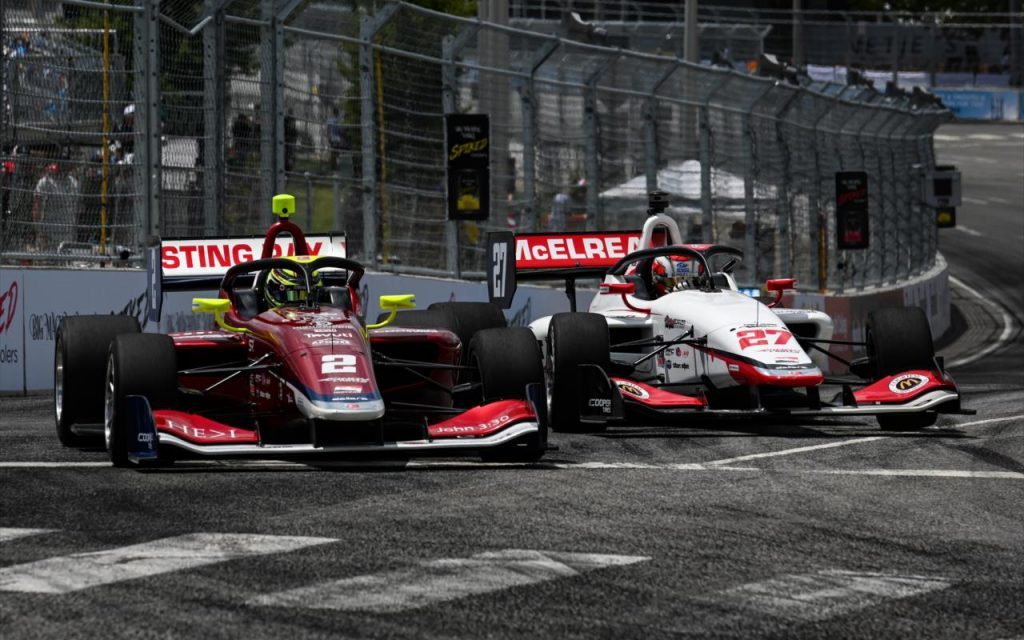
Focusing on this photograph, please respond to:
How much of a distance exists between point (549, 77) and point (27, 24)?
6.81 m

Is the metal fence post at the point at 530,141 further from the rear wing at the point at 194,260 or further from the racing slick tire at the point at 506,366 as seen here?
the racing slick tire at the point at 506,366

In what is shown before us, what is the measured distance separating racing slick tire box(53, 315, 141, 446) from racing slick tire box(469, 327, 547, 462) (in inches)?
71.7

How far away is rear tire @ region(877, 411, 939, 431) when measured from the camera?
12336mm

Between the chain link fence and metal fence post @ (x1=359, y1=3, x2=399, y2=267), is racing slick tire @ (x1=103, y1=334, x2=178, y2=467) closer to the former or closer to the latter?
the chain link fence

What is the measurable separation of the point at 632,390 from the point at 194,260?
286 centimetres

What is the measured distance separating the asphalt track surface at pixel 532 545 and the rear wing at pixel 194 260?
1374 mm

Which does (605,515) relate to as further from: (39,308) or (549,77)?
(549,77)

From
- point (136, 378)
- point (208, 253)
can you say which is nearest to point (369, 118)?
point (208, 253)

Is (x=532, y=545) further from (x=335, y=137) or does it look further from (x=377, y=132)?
(x=377, y=132)

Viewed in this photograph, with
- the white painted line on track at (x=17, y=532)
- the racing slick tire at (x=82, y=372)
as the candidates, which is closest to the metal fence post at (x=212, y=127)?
the racing slick tire at (x=82, y=372)

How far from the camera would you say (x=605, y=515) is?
25.3 feet

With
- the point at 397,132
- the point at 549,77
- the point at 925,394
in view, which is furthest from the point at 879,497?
the point at 549,77

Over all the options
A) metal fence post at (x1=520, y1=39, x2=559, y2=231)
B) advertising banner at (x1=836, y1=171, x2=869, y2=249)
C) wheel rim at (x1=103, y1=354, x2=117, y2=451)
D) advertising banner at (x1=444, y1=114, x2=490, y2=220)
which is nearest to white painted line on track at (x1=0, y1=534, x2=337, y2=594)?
wheel rim at (x1=103, y1=354, x2=117, y2=451)

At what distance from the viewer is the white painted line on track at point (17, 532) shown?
684cm
